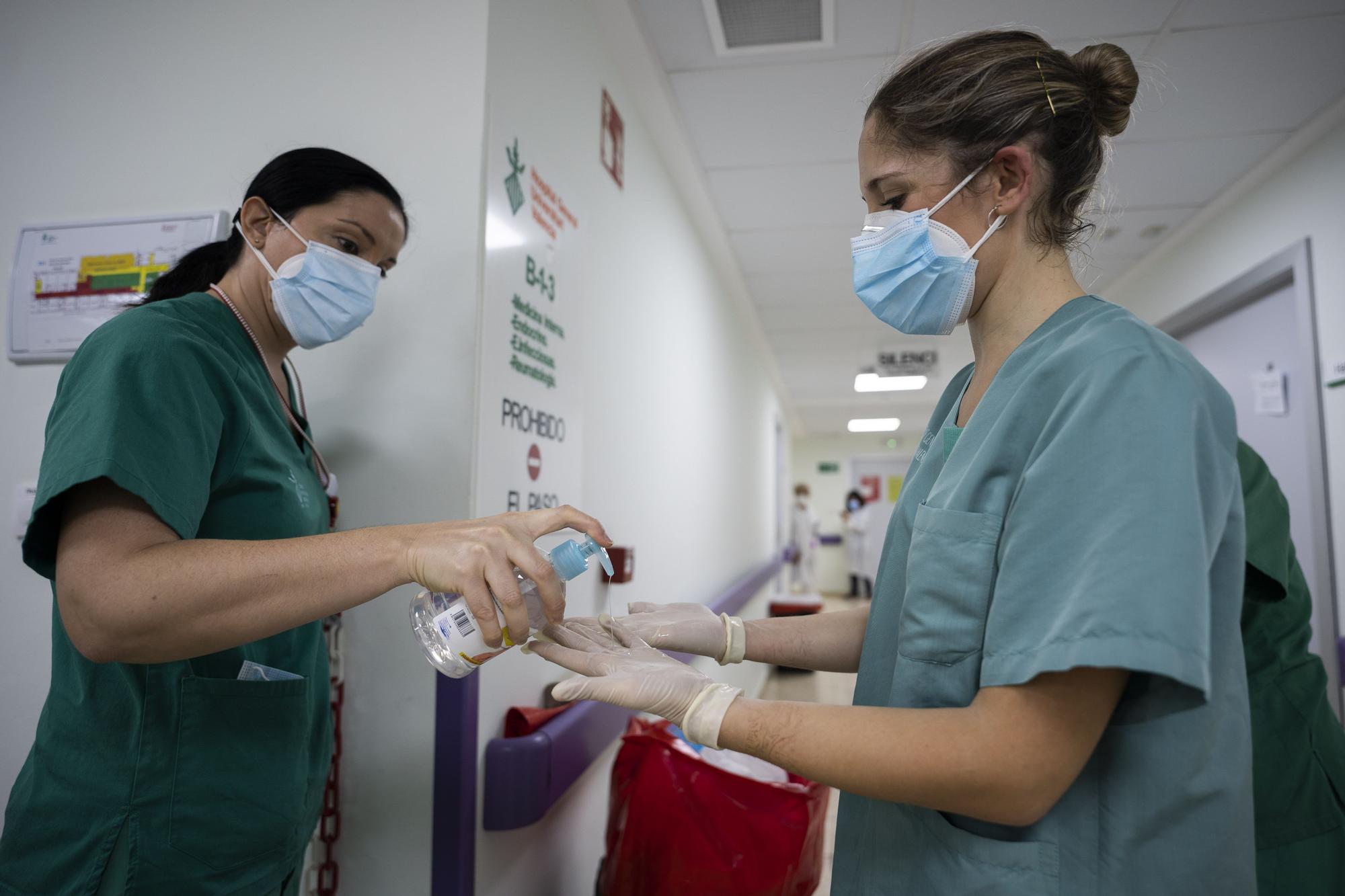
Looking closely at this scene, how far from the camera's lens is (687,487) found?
319 centimetres

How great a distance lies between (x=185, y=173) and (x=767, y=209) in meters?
2.55

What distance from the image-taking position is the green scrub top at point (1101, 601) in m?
0.63

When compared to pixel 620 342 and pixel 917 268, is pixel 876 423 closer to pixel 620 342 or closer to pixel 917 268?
pixel 620 342

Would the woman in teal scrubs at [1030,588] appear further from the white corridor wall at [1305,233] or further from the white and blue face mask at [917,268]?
the white corridor wall at [1305,233]

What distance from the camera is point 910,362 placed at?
6.26m

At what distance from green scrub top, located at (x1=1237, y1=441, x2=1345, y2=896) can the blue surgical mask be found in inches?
50.4

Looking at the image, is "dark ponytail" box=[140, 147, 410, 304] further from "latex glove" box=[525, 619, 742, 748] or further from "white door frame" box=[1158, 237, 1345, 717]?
"white door frame" box=[1158, 237, 1345, 717]

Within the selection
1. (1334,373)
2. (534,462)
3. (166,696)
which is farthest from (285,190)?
(1334,373)

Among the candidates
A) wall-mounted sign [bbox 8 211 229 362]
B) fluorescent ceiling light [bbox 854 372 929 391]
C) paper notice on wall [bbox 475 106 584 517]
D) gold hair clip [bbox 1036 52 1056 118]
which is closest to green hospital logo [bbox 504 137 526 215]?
paper notice on wall [bbox 475 106 584 517]

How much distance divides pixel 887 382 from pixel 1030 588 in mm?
6513

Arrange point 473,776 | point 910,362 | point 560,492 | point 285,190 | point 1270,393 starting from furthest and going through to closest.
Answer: point 910,362
point 1270,393
point 560,492
point 473,776
point 285,190

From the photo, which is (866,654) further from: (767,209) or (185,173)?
(767,209)

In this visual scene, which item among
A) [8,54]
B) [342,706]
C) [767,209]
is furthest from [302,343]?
[767,209]

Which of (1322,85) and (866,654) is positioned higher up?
(1322,85)
